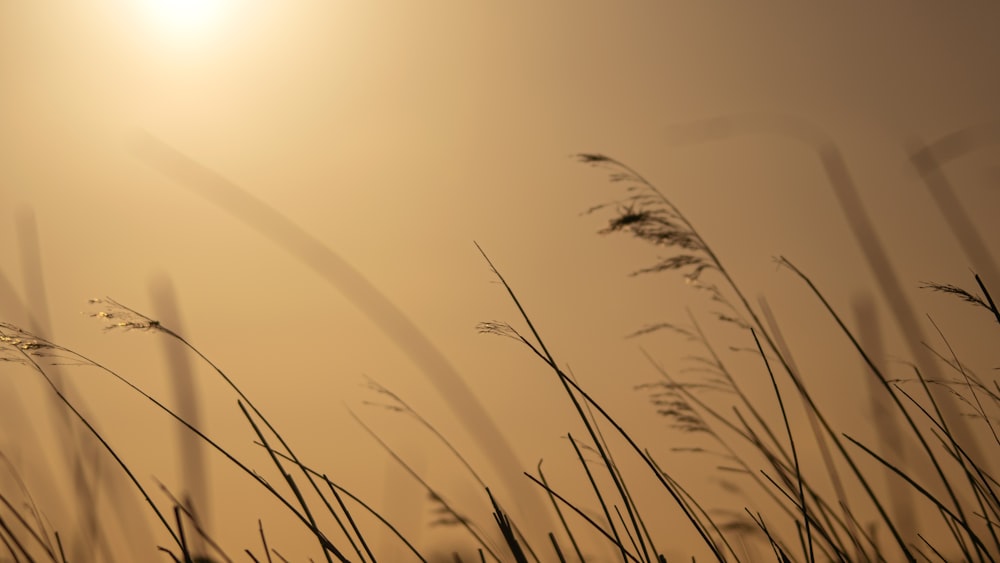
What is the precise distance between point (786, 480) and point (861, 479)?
0.71 feet

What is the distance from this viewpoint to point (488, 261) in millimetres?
1215

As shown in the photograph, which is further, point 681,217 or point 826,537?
point 681,217

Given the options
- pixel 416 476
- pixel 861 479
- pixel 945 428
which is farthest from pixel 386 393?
pixel 945 428

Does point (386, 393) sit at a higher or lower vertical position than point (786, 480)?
higher

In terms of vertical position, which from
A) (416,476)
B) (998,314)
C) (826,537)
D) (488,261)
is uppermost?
(488,261)

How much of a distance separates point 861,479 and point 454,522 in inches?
28.3

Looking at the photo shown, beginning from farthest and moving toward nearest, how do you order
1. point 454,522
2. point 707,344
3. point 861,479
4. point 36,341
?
point 707,344
point 454,522
point 36,341
point 861,479

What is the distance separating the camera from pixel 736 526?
143 centimetres

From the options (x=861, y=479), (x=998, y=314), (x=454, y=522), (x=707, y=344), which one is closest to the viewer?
(x=861, y=479)

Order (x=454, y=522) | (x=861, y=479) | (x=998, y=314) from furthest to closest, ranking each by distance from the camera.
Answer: (x=454, y=522) → (x=998, y=314) → (x=861, y=479)

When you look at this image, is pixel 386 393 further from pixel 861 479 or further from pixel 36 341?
pixel 861 479

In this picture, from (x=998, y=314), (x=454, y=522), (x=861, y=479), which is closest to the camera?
(x=861, y=479)

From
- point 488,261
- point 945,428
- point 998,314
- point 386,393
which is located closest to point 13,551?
point 386,393

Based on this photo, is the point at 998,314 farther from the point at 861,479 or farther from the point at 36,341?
the point at 36,341
